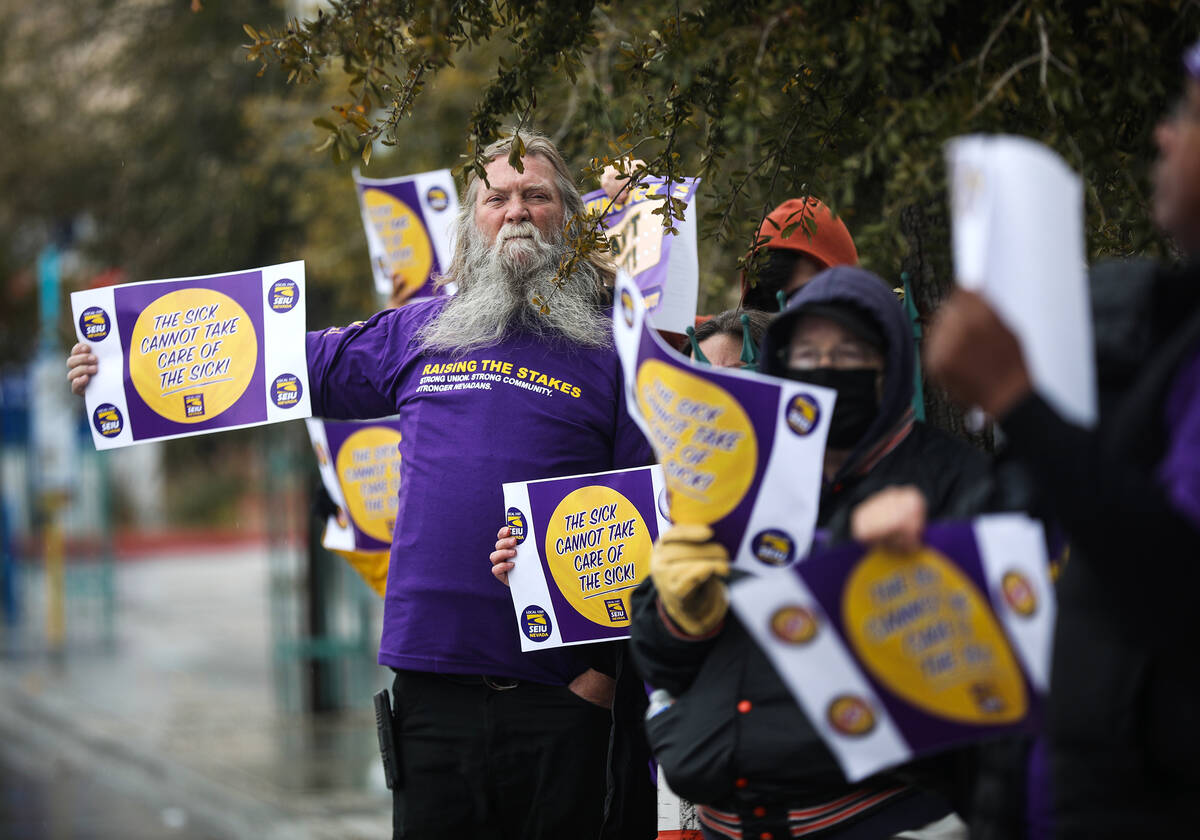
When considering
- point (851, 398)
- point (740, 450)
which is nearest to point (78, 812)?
point (740, 450)

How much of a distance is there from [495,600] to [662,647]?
1.00 meters

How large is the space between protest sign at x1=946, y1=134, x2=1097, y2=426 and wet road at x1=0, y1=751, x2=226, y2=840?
6.45 m

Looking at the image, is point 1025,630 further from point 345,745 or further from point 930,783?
point 345,745

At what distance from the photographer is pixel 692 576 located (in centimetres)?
230

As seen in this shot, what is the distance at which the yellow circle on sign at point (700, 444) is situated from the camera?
236cm

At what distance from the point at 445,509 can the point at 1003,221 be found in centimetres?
189

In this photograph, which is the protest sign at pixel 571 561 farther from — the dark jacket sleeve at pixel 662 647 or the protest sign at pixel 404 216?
the protest sign at pixel 404 216

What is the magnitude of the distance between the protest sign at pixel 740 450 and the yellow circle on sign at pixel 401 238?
263 cm

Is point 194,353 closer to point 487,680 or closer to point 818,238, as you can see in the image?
point 487,680

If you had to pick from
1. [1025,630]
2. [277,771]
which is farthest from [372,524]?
[277,771]

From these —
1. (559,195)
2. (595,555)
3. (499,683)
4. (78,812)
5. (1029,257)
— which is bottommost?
(78,812)

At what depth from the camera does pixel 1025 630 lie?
1.97 meters

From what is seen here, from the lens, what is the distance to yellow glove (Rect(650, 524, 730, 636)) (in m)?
2.31

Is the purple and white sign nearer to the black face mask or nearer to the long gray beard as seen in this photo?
the long gray beard
